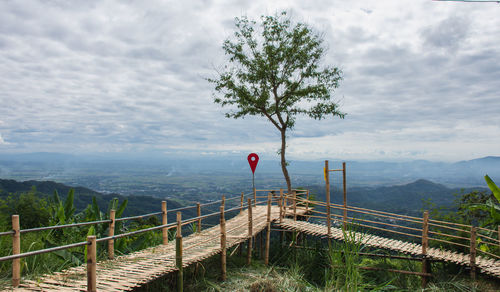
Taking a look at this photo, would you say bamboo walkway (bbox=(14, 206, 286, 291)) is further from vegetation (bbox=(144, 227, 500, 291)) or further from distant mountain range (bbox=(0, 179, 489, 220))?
distant mountain range (bbox=(0, 179, 489, 220))

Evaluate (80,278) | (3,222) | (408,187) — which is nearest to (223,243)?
(80,278)

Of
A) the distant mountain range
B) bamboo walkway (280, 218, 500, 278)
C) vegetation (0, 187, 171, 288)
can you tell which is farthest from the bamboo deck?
the distant mountain range

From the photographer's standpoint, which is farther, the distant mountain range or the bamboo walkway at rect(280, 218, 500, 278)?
the distant mountain range

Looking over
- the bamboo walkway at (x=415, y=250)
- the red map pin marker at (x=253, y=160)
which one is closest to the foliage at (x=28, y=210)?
the red map pin marker at (x=253, y=160)

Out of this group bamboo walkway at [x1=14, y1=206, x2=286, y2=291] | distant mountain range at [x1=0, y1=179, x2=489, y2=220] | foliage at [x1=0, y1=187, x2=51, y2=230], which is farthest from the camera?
distant mountain range at [x1=0, y1=179, x2=489, y2=220]

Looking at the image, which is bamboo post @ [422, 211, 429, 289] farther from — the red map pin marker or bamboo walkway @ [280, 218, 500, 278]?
the red map pin marker

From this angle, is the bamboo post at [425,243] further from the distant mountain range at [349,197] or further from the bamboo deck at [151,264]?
the distant mountain range at [349,197]

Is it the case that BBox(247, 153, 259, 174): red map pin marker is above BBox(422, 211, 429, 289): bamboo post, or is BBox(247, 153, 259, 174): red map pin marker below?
above

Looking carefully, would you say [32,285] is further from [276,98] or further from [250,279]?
[276,98]

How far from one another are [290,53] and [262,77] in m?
1.41

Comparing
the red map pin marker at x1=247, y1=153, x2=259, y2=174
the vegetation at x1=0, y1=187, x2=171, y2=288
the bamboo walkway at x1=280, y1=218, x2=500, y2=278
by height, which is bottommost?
the bamboo walkway at x1=280, y1=218, x2=500, y2=278

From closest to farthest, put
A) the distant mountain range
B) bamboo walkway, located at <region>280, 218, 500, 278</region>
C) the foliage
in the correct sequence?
bamboo walkway, located at <region>280, 218, 500, 278</region>, the foliage, the distant mountain range

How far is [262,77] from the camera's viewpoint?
12867 mm

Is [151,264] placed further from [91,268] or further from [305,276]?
[305,276]
